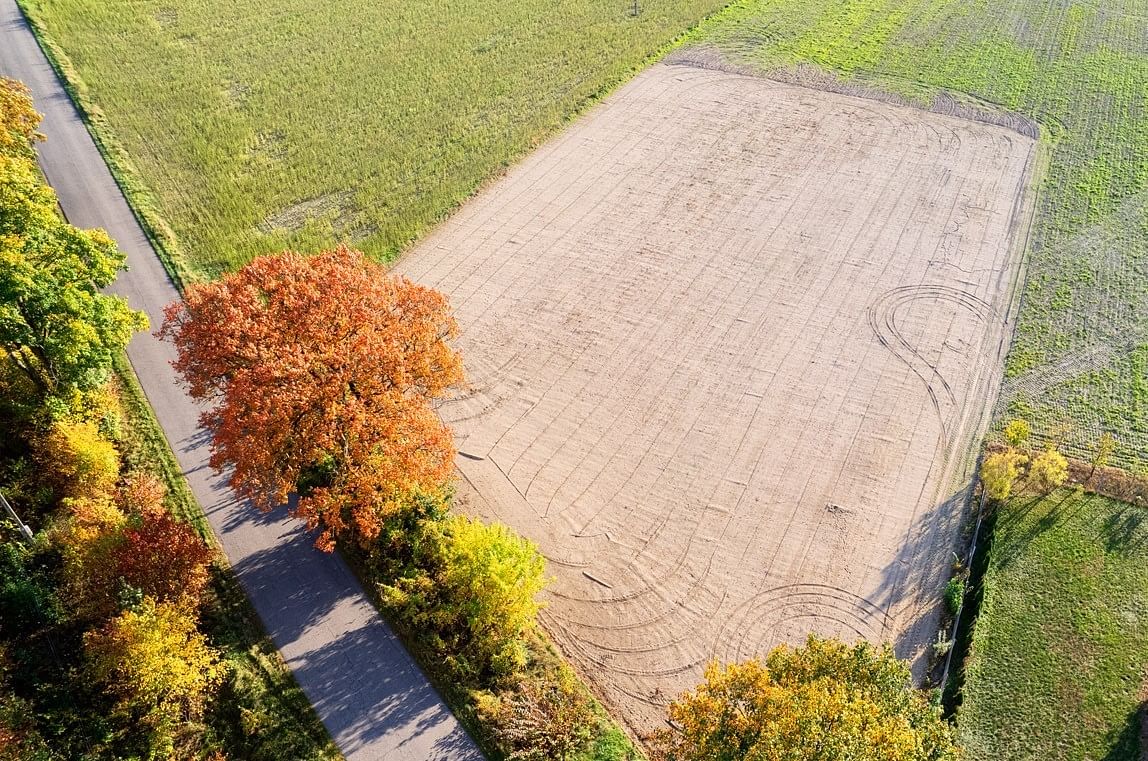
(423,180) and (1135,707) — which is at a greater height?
(423,180)

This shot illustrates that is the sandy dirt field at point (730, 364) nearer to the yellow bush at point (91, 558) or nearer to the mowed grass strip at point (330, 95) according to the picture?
the mowed grass strip at point (330, 95)

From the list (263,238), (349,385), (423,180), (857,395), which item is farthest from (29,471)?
(857,395)

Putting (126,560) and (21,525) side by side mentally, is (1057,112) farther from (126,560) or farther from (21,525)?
(21,525)

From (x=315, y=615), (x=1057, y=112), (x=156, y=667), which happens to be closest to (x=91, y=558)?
(x=156, y=667)

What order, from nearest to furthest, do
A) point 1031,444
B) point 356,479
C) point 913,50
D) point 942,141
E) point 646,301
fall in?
point 356,479 → point 1031,444 → point 646,301 → point 942,141 → point 913,50

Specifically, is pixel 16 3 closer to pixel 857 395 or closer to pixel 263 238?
pixel 263 238

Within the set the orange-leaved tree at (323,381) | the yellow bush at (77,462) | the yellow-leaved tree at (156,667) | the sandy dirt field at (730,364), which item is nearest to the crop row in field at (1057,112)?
the sandy dirt field at (730,364)
